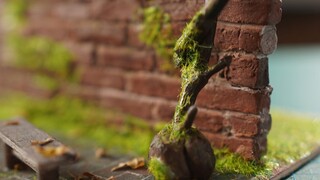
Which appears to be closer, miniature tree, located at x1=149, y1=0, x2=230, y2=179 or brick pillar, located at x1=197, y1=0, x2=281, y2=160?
miniature tree, located at x1=149, y1=0, x2=230, y2=179

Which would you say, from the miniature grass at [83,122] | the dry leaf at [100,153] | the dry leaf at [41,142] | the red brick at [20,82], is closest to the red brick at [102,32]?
the miniature grass at [83,122]

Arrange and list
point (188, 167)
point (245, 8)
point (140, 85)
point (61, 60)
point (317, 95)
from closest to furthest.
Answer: point (188, 167) → point (245, 8) → point (140, 85) → point (61, 60) → point (317, 95)

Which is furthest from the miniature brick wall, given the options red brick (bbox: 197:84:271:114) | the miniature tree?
the miniature tree

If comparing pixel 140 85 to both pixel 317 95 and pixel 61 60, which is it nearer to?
pixel 61 60

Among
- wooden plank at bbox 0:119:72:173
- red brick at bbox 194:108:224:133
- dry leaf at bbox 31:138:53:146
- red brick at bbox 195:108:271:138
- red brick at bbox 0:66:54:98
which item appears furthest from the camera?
red brick at bbox 0:66:54:98

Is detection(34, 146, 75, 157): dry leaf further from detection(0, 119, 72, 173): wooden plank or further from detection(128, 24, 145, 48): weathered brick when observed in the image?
detection(128, 24, 145, 48): weathered brick

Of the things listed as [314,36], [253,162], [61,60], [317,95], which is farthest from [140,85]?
[314,36]

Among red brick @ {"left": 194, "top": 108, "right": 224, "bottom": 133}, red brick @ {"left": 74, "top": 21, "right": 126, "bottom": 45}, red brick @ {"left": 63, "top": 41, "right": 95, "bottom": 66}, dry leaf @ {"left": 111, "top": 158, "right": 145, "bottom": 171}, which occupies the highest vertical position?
red brick @ {"left": 74, "top": 21, "right": 126, "bottom": 45}
